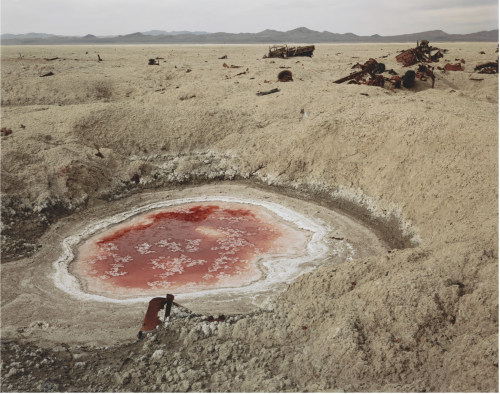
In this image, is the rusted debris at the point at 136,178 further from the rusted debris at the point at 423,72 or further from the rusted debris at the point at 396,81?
the rusted debris at the point at 423,72

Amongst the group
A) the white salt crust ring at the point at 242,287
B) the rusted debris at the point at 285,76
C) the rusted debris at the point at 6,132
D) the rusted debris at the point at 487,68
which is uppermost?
the rusted debris at the point at 487,68

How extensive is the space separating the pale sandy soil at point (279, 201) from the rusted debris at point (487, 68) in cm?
73

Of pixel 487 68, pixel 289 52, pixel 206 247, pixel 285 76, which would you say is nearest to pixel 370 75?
pixel 285 76

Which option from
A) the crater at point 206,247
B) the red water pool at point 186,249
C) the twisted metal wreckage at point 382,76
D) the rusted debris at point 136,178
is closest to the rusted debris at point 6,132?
the rusted debris at point 136,178

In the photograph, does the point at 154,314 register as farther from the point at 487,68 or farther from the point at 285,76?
the point at 487,68

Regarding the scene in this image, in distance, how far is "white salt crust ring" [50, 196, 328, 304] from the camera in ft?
26.1

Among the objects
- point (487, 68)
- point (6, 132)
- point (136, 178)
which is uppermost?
point (487, 68)

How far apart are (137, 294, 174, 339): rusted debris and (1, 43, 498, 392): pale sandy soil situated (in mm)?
233

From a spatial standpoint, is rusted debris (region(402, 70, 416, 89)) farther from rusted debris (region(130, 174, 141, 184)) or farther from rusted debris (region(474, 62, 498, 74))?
rusted debris (region(130, 174, 141, 184))

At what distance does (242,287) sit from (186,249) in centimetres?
214

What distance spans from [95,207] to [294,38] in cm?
10926

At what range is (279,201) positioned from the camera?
1205cm

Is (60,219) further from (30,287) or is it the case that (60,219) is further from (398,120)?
(398,120)

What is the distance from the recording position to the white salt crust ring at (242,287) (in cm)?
796
